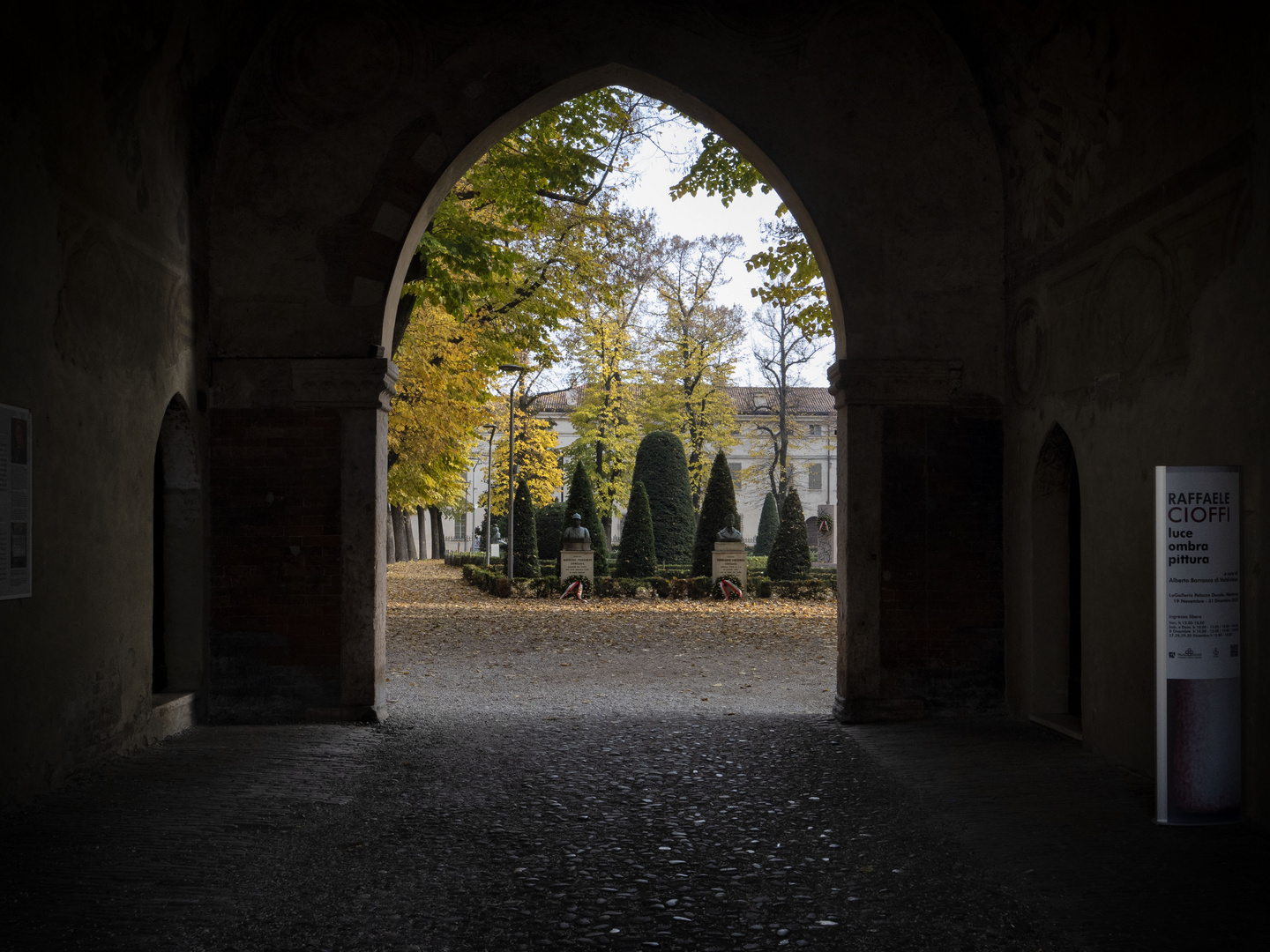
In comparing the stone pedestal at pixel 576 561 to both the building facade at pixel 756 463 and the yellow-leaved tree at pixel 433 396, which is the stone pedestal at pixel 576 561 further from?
the building facade at pixel 756 463

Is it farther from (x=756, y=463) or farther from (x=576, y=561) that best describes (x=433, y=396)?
(x=756, y=463)

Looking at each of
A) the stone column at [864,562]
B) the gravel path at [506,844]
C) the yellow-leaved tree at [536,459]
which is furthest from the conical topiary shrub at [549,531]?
the stone column at [864,562]

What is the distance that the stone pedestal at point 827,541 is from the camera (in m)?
28.5

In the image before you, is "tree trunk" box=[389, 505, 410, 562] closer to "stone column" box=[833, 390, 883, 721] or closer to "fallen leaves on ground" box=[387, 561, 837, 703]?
"fallen leaves on ground" box=[387, 561, 837, 703]

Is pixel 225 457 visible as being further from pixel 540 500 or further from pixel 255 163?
pixel 540 500

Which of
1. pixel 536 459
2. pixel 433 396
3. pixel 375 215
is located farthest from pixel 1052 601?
pixel 536 459

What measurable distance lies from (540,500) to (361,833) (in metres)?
21.6

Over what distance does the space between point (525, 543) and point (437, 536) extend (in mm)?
20705

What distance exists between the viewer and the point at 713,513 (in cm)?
2222

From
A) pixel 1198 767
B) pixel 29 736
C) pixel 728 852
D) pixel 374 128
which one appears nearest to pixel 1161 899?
pixel 1198 767

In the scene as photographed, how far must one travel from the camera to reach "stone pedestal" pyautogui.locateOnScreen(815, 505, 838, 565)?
93.5ft

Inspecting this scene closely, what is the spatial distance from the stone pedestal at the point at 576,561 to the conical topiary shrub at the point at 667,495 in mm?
5943

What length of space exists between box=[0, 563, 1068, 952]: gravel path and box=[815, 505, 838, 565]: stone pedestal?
20.0m

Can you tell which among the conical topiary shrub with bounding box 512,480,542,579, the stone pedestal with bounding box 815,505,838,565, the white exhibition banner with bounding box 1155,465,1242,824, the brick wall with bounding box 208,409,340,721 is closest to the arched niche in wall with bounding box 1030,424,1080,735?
the white exhibition banner with bounding box 1155,465,1242,824
